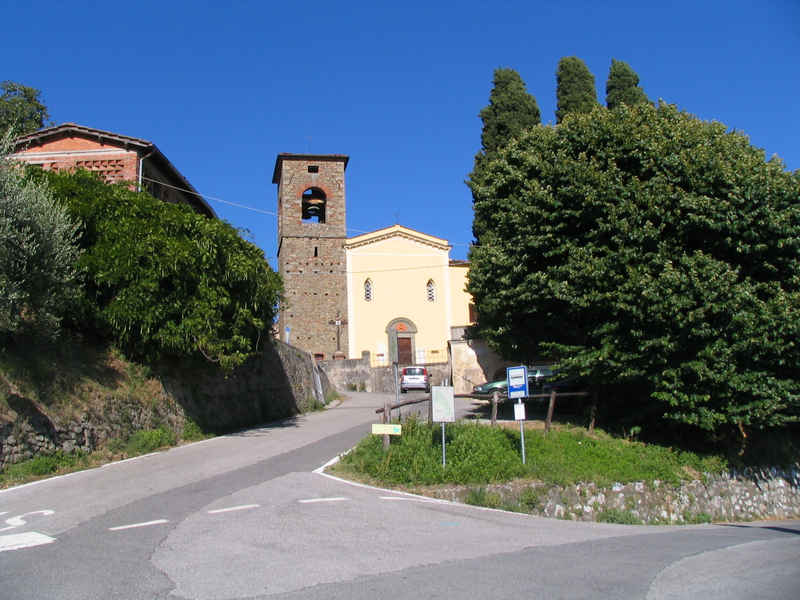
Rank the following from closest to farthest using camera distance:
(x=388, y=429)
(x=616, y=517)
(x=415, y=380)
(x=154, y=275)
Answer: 1. (x=616, y=517)
2. (x=388, y=429)
3. (x=154, y=275)
4. (x=415, y=380)

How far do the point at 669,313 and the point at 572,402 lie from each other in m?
Answer: 6.45

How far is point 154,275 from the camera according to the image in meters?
15.8

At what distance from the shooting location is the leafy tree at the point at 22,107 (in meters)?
31.6

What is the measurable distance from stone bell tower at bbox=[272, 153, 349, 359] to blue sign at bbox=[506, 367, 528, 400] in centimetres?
2965

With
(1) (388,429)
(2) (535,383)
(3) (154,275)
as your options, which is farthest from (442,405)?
(2) (535,383)

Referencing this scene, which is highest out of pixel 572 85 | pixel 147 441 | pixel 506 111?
pixel 572 85

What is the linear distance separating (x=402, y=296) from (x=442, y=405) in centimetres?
3266

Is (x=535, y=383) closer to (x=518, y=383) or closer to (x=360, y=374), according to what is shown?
(x=518, y=383)

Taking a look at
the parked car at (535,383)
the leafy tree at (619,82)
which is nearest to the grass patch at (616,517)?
the parked car at (535,383)

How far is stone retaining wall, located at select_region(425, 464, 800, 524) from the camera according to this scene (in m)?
11.8

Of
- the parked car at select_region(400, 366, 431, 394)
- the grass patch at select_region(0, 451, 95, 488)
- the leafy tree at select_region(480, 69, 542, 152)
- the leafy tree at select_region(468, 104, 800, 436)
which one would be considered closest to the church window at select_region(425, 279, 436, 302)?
the parked car at select_region(400, 366, 431, 394)

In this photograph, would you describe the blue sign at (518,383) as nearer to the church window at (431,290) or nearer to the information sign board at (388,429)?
the information sign board at (388,429)

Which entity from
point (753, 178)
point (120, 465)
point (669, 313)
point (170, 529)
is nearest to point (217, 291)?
point (120, 465)

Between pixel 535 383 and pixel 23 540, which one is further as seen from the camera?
pixel 535 383
